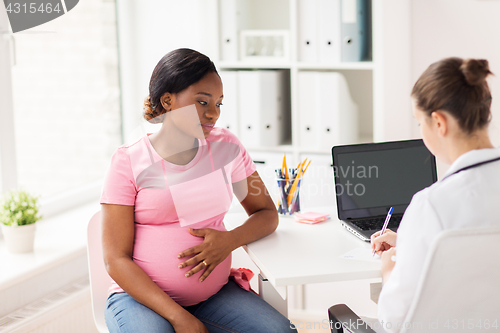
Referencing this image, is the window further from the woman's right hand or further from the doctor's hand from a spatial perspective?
the doctor's hand

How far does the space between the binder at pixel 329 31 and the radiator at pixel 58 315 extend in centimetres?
136

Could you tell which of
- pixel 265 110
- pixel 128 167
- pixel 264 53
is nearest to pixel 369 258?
pixel 128 167

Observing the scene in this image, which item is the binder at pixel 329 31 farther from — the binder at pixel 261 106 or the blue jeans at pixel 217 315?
the blue jeans at pixel 217 315

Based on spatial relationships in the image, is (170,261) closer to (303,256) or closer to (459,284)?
(303,256)

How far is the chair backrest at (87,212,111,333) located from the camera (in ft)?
5.16

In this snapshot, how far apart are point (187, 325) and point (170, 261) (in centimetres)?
19

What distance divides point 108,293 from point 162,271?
0.27m

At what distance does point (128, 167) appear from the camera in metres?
1.46

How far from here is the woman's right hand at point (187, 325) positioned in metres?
1.33

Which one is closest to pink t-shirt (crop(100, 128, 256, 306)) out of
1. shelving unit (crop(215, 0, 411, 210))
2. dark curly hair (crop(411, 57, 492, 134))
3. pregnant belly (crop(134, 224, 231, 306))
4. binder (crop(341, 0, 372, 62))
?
pregnant belly (crop(134, 224, 231, 306))

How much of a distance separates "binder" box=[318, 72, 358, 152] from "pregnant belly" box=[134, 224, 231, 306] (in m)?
1.00

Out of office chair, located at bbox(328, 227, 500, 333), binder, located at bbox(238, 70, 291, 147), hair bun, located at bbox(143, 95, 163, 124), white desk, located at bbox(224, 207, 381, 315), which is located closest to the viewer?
office chair, located at bbox(328, 227, 500, 333)

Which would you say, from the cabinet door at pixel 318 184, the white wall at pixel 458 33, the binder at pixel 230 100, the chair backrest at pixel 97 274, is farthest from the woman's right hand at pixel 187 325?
the white wall at pixel 458 33

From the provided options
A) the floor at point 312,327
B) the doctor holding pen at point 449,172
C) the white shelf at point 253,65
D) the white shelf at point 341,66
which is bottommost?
the floor at point 312,327
